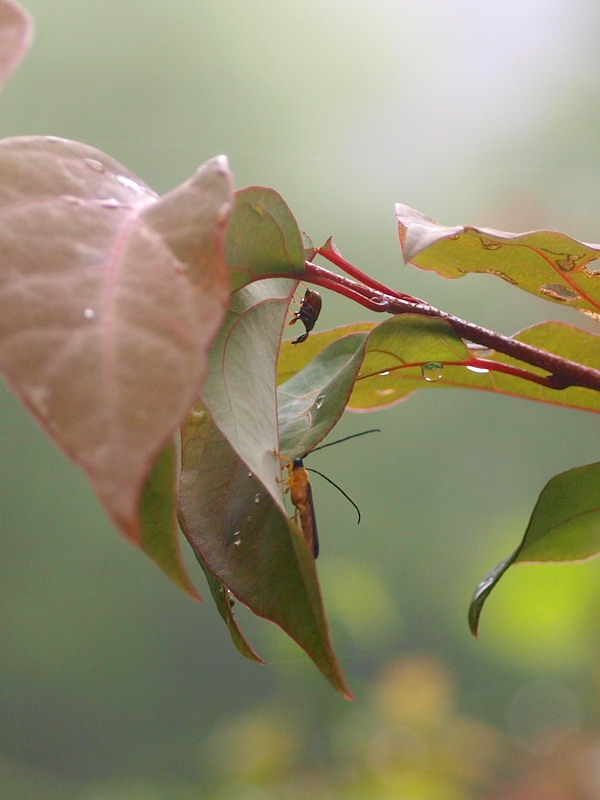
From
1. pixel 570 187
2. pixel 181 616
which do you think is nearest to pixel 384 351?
pixel 181 616

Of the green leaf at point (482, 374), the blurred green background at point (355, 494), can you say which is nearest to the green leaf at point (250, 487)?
the green leaf at point (482, 374)

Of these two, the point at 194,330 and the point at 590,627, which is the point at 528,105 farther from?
the point at 194,330

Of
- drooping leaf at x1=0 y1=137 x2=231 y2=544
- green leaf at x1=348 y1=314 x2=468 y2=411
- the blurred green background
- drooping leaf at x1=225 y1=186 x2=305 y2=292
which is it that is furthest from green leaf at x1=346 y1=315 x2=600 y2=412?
the blurred green background

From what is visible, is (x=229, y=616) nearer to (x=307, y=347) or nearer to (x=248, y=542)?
(x=248, y=542)

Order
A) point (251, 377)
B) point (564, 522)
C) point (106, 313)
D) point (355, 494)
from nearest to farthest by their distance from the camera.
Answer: point (106, 313) < point (251, 377) < point (564, 522) < point (355, 494)

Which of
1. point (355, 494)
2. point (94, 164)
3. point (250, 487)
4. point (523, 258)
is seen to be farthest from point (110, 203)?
point (355, 494)
